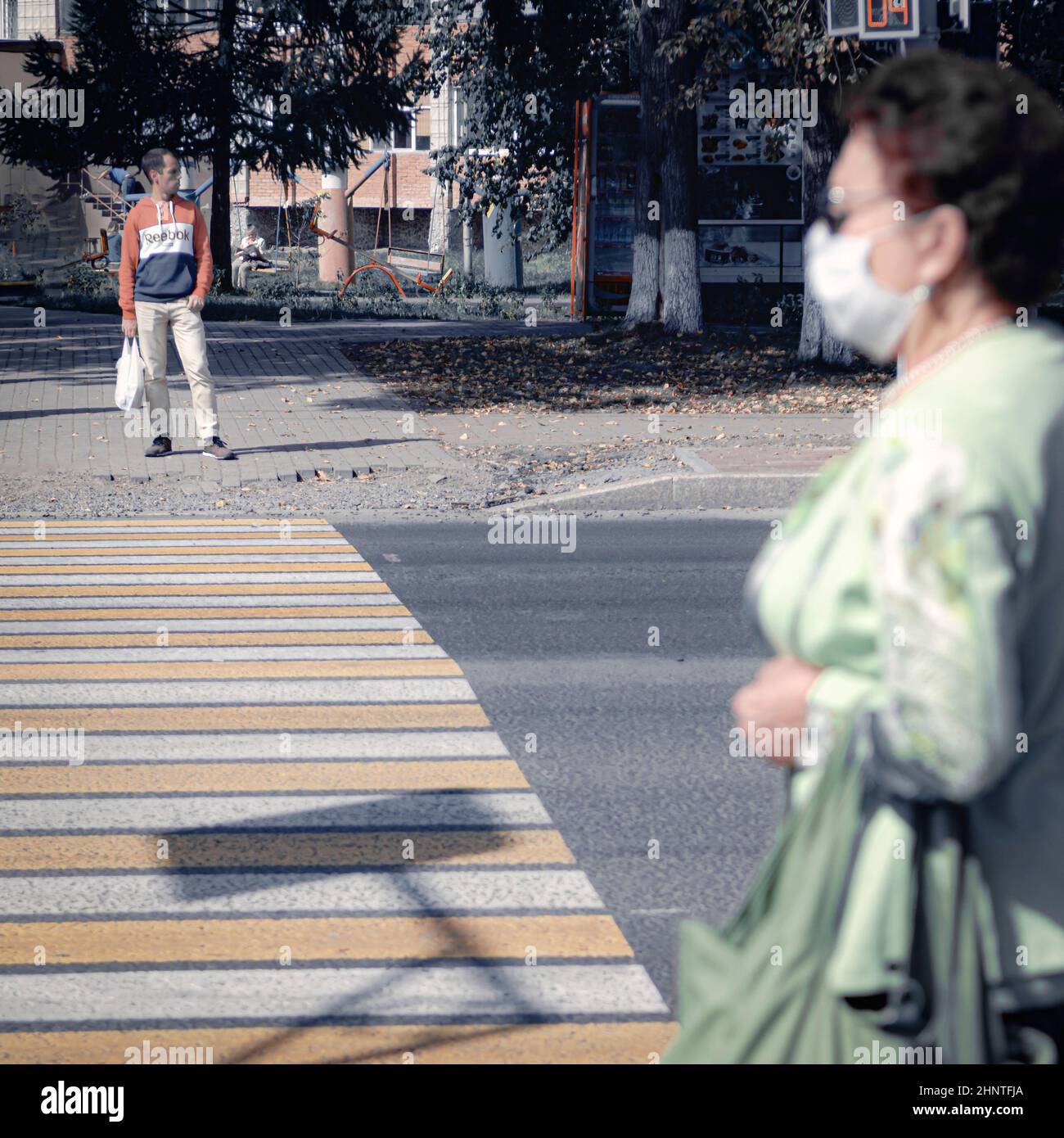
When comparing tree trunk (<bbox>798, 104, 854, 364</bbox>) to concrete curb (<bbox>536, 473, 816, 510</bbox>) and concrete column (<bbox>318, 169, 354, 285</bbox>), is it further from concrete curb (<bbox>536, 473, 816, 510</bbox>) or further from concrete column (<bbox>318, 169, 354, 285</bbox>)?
concrete column (<bbox>318, 169, 354, 285</bbox>)

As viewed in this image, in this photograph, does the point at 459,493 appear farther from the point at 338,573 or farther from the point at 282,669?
the point at 282,669

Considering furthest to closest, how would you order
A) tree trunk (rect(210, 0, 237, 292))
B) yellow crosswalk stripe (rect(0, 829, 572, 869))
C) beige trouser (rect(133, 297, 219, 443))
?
tree trunk (rect(210, 0, 237, 292)), beige trouser (rect(133, 297, 219, 443)), yellow crosswalk stripe (rect(0, 829, 572, 869))

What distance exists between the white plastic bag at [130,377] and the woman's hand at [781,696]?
10821mm

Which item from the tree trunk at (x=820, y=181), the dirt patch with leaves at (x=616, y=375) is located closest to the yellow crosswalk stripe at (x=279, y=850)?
the dirt patch with leaves at (x=616, y=375)

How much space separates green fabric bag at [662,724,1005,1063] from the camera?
6.18ft

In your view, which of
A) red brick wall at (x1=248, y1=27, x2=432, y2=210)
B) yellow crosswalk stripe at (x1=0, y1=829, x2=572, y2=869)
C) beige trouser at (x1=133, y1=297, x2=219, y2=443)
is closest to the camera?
yellow crosswalk stripe at (x1=0, y1=829, x2=572, y2=869)

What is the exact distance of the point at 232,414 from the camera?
1543cm

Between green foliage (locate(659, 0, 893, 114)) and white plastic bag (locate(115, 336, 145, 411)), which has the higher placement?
green foliage (locate(659, 0, 893, 114))

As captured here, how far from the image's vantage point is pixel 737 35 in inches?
729

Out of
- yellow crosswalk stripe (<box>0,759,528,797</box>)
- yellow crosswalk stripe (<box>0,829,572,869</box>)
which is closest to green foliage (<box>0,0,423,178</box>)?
yellow crosswalk stripe (<box>0,759,528,797</box>)

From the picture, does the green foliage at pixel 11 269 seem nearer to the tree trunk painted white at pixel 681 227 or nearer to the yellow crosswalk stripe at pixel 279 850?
the tree trunk painted white at pixel 681 227

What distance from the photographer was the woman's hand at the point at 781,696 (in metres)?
1.99

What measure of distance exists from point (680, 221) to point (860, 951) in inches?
827
